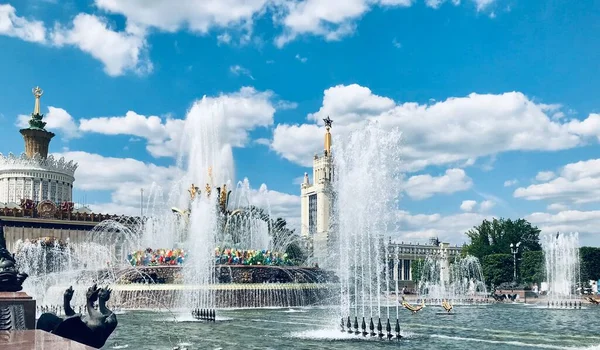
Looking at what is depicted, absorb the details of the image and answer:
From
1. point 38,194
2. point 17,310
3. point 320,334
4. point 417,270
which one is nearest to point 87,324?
point 17,310

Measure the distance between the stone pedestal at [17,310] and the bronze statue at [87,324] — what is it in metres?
0.53

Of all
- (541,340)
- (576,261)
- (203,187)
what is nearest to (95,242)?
(203,187)

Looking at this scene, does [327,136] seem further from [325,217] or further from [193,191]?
[193,191]

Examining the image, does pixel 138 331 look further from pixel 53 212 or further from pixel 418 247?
pixel 418 247

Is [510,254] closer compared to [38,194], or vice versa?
[510,254]

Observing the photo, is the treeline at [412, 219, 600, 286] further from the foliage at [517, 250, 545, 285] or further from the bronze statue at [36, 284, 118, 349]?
the bronze statue at [36, 284, 118, 349]

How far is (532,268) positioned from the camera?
85500mm

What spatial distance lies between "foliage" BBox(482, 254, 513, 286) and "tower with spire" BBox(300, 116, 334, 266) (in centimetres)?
6218

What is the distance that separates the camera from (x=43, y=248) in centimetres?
8744

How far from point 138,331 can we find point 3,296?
14542 mm

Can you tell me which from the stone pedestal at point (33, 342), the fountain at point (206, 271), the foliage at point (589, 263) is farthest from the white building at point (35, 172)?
the stone pedestal at point (33, 342)

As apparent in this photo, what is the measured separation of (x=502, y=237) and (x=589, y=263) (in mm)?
20497

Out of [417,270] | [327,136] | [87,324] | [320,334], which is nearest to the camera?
[87,324]

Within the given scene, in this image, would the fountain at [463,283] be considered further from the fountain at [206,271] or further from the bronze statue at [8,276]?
the bronze statue at [8,276]
